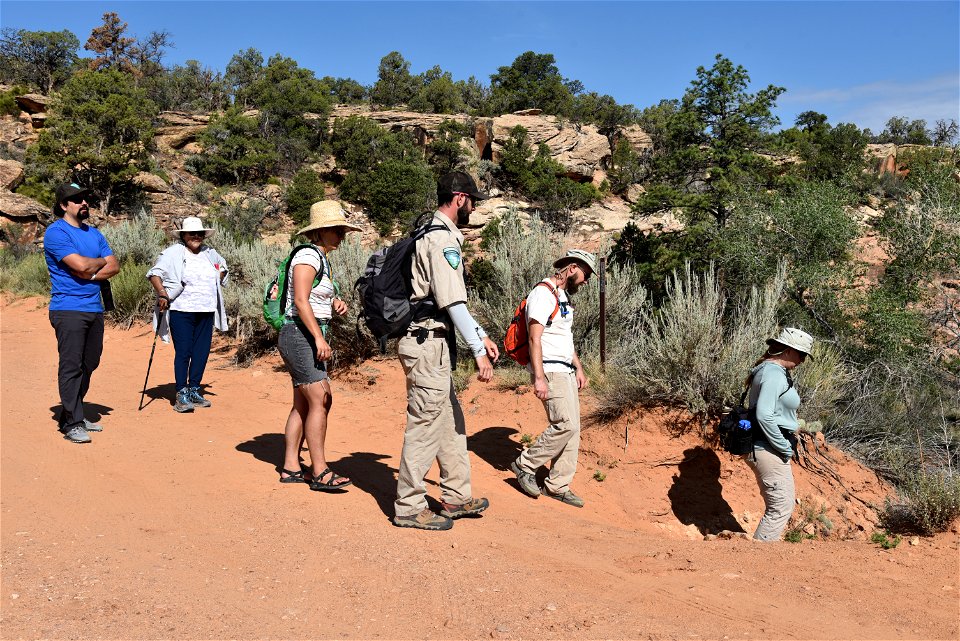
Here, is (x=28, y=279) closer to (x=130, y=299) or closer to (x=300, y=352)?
(x=130, y=299)

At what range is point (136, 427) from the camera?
5.94m

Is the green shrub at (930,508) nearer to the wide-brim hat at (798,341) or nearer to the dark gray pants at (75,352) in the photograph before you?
the wide-brim hat at (798,341)

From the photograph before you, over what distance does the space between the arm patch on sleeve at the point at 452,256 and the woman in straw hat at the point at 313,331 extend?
840 mm

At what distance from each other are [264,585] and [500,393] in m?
4.55

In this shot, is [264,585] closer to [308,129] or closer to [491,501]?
[491,501]

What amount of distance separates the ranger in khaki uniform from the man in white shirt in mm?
859

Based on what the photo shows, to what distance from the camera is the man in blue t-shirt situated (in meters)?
5.12

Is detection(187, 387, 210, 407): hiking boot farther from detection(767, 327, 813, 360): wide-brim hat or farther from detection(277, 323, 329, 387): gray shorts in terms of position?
detection(767, 327, 813, 360): wide-brim hat

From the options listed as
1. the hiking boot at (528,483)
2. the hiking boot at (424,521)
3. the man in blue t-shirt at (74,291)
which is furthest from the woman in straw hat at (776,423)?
the man in blue t-shirt at (74,291)

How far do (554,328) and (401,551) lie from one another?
1.93 m

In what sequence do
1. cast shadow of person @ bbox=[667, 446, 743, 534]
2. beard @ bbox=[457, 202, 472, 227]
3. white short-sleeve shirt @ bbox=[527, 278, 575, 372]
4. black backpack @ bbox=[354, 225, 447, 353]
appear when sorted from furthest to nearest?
cast shadow of person @ bbox=[667, 446, 743, 534]
white short-sleeve shirt @ bbox=[527, 278, 575, 372]
beard @ bbox=[457, 202, 472, 227]
black backpack @ bbox=[354, 225, 447, 353]

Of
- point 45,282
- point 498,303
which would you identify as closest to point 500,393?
point 498,303

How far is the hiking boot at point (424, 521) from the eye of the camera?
13.0 feet

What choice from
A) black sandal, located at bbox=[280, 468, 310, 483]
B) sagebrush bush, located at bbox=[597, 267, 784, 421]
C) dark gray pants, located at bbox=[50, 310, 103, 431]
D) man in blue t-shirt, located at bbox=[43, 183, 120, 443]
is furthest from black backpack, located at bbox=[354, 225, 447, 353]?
sagebrush bush, located at bbox=[597, 267, 784, 421]
